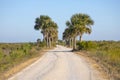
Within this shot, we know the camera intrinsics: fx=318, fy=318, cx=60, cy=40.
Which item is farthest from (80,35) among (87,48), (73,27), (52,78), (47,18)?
(52,78)

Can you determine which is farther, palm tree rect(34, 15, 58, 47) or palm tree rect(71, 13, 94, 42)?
palm tree rect(34, 15, 58, 47)

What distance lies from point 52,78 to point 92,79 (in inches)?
85.0

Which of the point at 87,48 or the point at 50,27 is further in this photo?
the point at 50,27

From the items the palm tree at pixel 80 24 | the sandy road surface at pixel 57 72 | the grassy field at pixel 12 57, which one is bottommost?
the sandy road surface at pixel 57 72

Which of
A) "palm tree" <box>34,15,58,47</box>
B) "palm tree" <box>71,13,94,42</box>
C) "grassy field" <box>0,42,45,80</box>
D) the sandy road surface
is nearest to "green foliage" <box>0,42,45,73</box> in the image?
"grassy field" <box>0,42,45,80</box>

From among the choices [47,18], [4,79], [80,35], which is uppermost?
[47,18]

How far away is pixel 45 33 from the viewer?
96438 millimetres

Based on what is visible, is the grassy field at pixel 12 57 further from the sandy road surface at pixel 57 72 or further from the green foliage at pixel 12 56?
the sandy road surface at pixel 57 72

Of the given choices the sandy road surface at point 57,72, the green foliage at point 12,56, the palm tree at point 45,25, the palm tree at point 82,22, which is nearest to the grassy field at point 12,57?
the green foliage at point 12,56

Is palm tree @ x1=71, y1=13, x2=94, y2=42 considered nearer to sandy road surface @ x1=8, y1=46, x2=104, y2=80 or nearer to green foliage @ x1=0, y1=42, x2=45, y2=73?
green foliage @ x1=0, y1=42, x2=45, y2=73

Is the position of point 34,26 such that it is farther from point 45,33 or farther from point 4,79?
point 4,79

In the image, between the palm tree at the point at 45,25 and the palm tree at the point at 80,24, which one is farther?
the palm tree at the point at 45,25

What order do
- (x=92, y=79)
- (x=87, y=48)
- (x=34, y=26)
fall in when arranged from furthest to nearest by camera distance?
(x=34, y=26)
(x=87, y=48)
(x=92, y=79)

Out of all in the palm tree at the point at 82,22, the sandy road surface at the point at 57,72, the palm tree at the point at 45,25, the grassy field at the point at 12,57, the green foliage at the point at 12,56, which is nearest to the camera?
the sandy road surface at the point at 57,72
